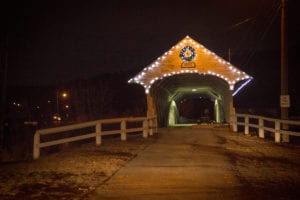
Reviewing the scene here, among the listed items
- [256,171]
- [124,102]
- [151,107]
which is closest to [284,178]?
[256,171]

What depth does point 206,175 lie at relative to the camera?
927 cm

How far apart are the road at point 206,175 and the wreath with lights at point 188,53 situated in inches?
431

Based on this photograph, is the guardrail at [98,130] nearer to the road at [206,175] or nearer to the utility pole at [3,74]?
the utility pole at [3,74]

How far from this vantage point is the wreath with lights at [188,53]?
24.6 metres

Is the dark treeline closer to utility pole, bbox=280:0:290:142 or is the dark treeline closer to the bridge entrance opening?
the bridge entrance opening

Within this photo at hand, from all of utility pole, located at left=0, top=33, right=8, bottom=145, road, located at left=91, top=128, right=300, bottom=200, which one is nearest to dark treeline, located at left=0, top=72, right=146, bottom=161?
utility pole, located at left=0, top=33, right=8, bottom=145

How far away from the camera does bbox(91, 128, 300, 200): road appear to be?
7551 mm

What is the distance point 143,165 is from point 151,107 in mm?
14220

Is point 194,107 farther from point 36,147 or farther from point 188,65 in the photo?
point 36,147

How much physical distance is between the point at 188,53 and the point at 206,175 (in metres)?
16.1

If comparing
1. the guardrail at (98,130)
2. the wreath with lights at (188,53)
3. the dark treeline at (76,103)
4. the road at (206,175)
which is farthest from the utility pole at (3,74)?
the dark treeline at (76,103)

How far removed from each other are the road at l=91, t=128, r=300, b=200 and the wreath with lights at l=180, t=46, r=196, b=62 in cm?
1094

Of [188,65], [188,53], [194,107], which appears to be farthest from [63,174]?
[194,107]

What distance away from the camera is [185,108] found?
58625 mm
